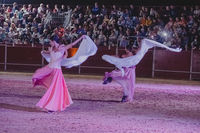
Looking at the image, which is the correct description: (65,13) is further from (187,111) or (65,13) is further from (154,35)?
(187,111)

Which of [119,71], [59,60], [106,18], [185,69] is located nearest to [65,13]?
[106,18]

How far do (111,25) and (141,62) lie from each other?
3122 mm

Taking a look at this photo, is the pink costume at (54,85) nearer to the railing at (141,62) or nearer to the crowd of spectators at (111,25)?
the crowd of spectators at (111,25)

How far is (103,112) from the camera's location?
38.2 ft

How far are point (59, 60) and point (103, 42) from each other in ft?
39.5

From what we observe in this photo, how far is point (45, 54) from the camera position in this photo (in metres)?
12.9

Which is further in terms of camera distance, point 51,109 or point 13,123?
point 51,109

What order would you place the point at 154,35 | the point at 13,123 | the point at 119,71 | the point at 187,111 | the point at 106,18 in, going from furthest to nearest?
the point at 106,18, the point at 154,35, the point at 119,71, the point at 187,111, the point at 13,123

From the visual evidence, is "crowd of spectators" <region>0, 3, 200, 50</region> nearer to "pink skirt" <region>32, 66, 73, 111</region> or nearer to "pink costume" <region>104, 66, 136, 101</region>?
"pink costume" <region>104, 66, 136, 101</region>

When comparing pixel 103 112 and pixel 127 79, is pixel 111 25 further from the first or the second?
pixel 103 112

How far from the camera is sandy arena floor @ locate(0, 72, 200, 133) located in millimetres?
9297

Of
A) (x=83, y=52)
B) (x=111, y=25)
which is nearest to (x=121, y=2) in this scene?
(x=111, y=25)

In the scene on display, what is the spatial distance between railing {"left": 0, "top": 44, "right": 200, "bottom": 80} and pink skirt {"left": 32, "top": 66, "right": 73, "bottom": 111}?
492 inches

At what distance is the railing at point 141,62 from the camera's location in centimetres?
2370
